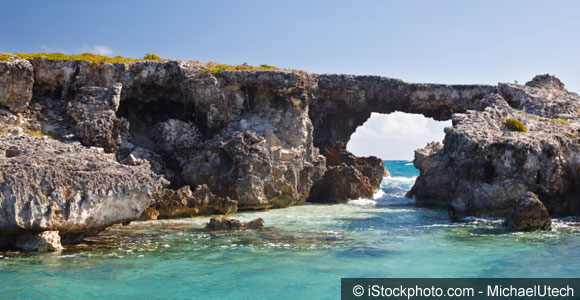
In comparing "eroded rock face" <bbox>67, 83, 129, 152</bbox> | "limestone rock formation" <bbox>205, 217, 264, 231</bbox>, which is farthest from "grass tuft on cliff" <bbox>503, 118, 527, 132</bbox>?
→ "eroded rock face" <bbox>67, 83, 129, 152</bbox>

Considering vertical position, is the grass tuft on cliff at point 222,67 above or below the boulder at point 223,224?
above

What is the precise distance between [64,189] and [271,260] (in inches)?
271

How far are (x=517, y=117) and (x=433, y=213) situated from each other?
742 centimetres

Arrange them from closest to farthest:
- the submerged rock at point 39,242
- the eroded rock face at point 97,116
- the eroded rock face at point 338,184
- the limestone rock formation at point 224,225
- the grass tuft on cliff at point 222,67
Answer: the submerged rock at point 39,242, the limestone rock formation at point 224,225, the eroded rock face at point 97,116, the grass tuft on cliff at point 222,67, the eroded rock face at point 338,184

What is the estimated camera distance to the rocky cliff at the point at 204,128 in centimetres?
1711

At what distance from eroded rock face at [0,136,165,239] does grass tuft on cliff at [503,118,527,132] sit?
1953cm

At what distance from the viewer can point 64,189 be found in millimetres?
15383

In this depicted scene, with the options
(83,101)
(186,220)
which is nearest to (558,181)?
(186,220)

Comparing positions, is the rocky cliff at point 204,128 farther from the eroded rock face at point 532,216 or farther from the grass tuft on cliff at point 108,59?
the eroded rock face at point 532,216

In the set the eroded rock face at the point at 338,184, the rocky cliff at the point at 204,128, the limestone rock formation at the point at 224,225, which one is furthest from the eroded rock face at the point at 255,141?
the limestone rock formation at the point at 224,225

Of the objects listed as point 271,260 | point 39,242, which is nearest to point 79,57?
point 39,242

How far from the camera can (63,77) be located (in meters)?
27.9

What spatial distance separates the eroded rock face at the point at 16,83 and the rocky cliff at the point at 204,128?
5 cm

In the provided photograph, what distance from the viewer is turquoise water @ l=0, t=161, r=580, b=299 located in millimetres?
11453
